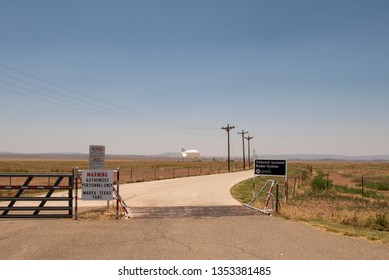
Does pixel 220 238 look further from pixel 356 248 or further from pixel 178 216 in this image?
pixel 178 216

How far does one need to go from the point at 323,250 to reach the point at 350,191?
934 inches

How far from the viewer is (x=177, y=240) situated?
9.33 meters

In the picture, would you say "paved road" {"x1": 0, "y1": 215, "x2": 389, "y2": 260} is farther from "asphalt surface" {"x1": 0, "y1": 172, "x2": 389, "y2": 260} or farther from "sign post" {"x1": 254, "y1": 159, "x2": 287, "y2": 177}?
"sign post" {"x1": 254, "y1": 159, "x2": 287, "y2": 177}

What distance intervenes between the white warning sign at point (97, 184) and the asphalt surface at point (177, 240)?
39.2 inches

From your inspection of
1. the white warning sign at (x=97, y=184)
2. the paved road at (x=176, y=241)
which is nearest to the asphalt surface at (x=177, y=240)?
the paved road at (x=176, y=241)

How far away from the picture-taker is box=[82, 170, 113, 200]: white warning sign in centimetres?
1296

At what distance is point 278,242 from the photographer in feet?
30.0

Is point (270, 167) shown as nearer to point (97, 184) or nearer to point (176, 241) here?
point (97, 184)

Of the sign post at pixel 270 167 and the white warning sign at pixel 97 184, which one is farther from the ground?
the sign post at pixel 270 167

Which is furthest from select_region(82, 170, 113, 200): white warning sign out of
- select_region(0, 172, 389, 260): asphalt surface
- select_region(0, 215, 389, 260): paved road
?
select_region(0, 215, 389, 260): paved road

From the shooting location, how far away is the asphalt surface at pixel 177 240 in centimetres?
790

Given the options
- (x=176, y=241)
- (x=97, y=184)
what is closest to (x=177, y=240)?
(x=176, y=241)

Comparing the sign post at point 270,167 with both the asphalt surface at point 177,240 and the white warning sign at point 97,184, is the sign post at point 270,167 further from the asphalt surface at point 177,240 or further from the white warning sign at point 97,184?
the white warning sign at point 97,184
